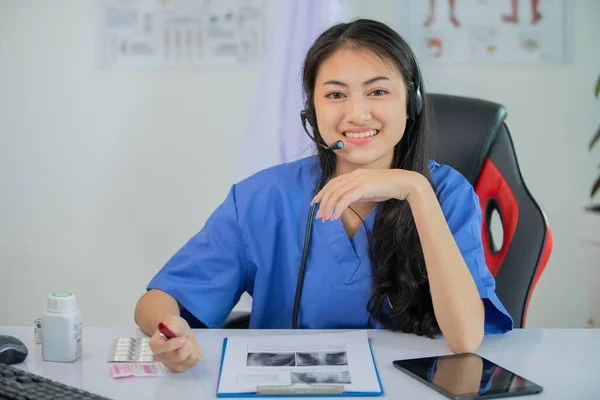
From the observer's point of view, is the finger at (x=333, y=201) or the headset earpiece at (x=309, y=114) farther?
the headset earpiece at (x=309, y=114)

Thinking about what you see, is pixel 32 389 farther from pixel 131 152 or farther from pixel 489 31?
pixel 489 31

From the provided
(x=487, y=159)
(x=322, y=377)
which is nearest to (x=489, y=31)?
(x=487, y=159)

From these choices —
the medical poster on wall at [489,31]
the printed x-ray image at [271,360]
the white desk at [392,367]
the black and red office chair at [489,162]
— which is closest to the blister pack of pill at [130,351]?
the white desk at [392,367]

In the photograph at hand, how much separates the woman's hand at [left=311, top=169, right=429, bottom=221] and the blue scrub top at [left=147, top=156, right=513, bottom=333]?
0.17m

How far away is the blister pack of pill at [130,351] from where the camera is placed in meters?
0.97

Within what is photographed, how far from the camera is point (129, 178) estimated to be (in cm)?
239

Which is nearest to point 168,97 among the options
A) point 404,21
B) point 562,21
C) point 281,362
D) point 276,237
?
point 404,21

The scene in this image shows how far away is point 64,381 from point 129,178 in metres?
1.55

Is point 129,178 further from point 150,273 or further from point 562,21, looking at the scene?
point 562,21

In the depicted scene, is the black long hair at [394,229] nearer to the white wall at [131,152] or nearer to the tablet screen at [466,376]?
the tablet screen at [466,376]

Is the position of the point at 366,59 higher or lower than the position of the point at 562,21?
lower

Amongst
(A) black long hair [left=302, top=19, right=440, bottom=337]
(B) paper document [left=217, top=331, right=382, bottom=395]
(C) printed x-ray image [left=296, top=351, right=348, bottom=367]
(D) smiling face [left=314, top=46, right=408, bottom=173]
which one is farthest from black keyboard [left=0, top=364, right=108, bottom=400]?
(D) smiling face [left=314, top=46, right=408, bottom=173]

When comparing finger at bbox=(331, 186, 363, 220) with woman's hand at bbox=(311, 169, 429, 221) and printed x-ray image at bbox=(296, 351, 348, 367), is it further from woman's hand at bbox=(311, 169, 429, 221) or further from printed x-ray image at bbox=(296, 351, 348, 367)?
printed x-ray image at bbox=(296, 351, 348, 367)

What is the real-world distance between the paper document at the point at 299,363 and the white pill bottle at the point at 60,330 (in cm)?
21
